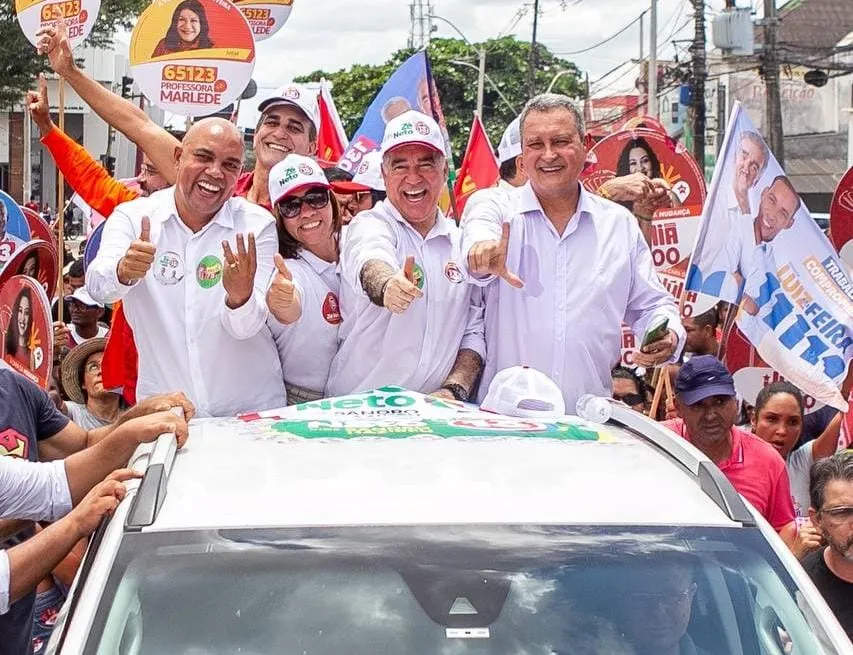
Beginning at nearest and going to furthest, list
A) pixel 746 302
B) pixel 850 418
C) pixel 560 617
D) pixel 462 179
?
pixel 560 617 → pixel 850 418 → pixel 746 302 → pixel 462 179

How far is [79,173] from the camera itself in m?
6.67

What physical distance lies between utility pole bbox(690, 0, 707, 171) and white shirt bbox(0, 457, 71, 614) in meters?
27.5

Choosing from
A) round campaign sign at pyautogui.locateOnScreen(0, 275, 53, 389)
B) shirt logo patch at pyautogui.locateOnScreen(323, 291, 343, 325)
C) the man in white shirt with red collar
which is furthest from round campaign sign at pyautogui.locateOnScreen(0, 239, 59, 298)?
shirt logo patch at pyautogui.locateOnScreen(323, 291, 343, 325)

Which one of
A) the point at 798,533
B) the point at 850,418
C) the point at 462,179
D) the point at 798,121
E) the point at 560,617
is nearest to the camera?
the point at 560,617

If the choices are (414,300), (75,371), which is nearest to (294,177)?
(414,300)

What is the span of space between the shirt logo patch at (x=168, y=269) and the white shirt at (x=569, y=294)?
3.19 feet

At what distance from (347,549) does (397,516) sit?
0.13 meters

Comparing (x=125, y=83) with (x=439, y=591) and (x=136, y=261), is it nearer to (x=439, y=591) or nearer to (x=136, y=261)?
(x=136, y=261)

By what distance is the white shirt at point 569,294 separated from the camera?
4.88 m

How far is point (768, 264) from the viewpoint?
6516 mm

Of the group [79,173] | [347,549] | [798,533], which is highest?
[79,173]

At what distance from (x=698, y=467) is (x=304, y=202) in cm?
228

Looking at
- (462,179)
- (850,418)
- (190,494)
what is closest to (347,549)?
(190,494)

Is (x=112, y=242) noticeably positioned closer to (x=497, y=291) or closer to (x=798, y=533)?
(x=497, y=291)
